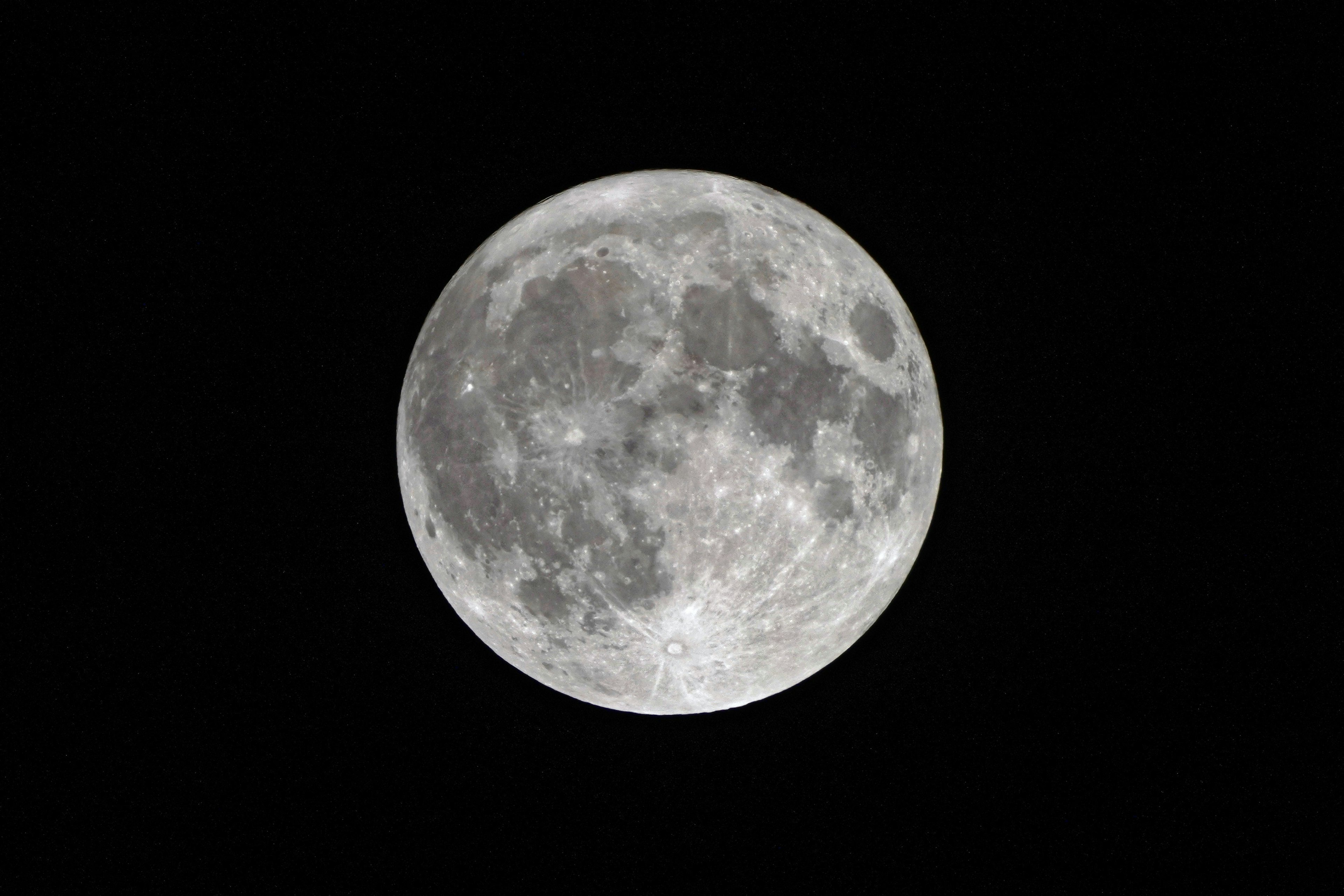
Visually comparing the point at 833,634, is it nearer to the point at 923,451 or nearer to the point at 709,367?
the point at 923,451

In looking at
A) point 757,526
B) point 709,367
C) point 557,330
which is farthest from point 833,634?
point 557,330

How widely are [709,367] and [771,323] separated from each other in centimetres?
34

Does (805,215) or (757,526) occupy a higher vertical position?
(805,215)

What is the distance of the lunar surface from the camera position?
3.77 metres

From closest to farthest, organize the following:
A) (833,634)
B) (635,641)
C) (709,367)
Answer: (709,367)
(635,641)
(833,634)

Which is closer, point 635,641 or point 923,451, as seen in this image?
point 635,641

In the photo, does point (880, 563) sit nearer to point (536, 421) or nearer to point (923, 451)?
point (923, 451)

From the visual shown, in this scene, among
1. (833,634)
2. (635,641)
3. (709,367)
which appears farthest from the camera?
(833,634)

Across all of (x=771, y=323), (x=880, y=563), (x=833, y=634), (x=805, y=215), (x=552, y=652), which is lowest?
(x=552, y=652)

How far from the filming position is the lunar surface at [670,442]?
3773 mm

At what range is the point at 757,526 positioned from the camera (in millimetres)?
3828

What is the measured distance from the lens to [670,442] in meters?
3.73

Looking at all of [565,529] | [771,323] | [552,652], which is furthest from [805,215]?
[552,652]

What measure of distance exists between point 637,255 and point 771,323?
0.64 meters
